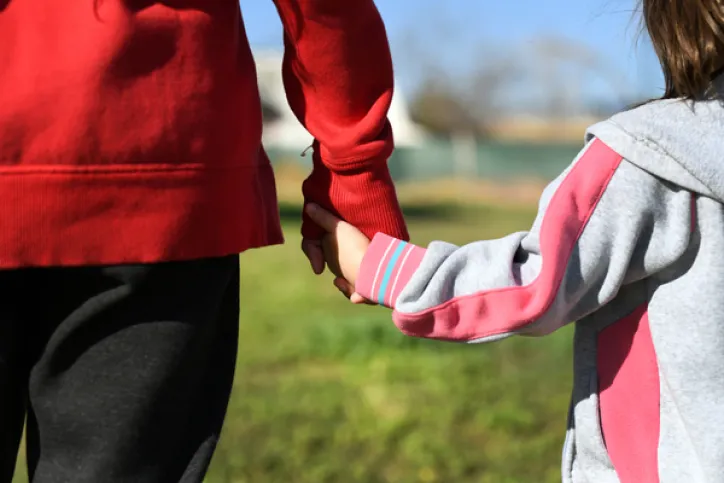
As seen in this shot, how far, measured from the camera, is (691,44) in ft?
3.96

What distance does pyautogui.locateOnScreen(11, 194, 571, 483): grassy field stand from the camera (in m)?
2.58

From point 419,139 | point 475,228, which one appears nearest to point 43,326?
point 475,228

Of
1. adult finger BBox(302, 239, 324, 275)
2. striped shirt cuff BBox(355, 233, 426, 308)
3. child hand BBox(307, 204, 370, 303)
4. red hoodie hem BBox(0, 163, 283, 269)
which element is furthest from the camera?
adult finger BBox(302, 239, 324, 275)

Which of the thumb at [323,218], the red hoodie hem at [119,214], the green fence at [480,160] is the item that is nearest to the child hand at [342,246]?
the thumb at [323,218]

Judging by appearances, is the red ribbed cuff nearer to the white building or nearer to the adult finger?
the adult finger

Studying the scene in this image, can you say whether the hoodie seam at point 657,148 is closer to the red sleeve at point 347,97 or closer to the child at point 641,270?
the child at point 641,270

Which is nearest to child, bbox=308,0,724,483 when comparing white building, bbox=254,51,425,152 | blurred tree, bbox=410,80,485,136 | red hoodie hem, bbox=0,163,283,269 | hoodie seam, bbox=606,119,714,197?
hoodie seam, bbox=606,119,714,197

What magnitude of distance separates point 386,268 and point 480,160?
956 inches

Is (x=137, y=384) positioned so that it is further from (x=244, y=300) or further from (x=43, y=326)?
(x=244, y=300)

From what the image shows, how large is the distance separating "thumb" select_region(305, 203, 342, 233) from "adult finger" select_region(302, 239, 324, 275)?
51 millimetres

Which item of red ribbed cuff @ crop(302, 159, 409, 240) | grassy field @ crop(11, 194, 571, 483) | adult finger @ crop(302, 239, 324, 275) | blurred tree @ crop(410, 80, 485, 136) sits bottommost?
blurred tree @ crop(410, 80, 485, 136)

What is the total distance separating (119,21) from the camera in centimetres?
105

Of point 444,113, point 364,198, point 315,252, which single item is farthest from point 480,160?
point 364,198

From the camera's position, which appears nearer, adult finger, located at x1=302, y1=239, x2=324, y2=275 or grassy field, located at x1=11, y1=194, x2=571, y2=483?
adult finger, located at x1=302, y1=239, x2=324, y2=275
